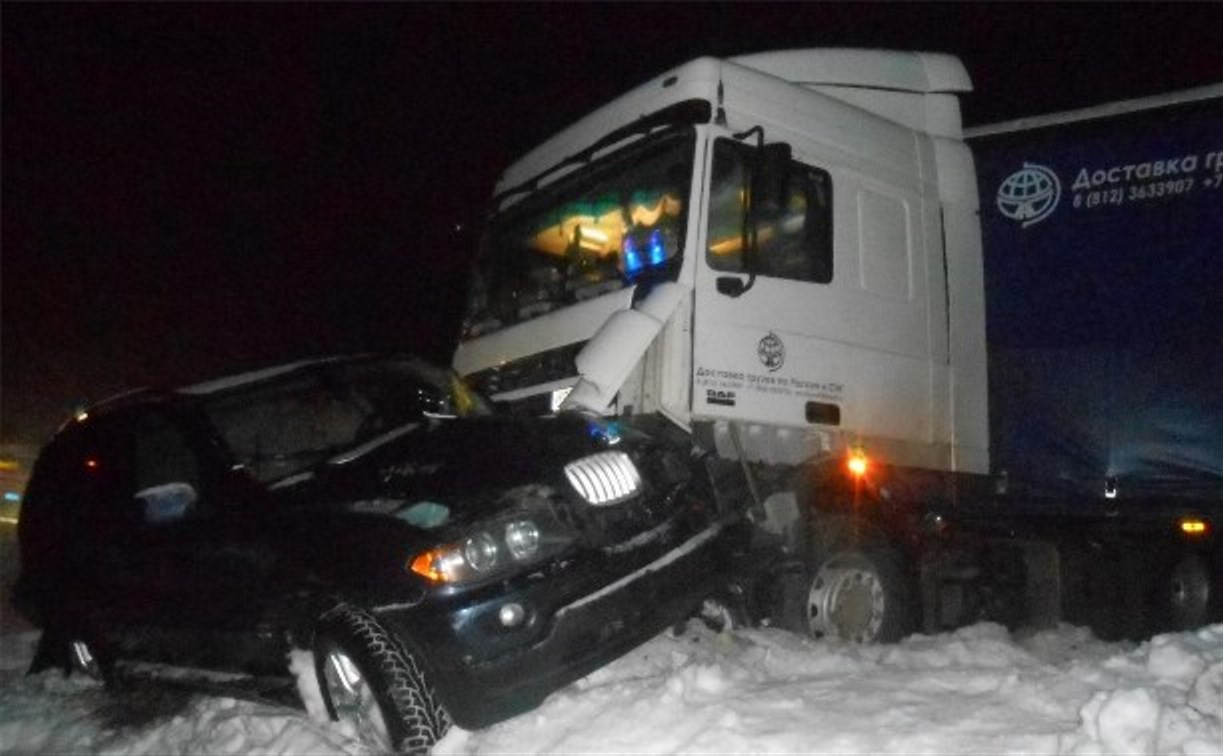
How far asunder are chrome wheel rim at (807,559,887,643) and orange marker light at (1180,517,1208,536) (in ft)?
5.51

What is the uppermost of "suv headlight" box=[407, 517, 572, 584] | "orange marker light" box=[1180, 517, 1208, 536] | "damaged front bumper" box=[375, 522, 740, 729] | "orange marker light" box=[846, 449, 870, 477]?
"orange marker light" box=[846, 449, 870, 477]

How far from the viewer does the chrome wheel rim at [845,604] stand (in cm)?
570

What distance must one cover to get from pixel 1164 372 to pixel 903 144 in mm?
2133

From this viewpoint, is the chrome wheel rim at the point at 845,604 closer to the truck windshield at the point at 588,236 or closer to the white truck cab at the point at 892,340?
the white truck cab at the point at 892,340

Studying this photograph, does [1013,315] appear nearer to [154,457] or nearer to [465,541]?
[465,541]

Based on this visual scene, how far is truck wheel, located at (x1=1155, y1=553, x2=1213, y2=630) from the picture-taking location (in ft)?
20.3

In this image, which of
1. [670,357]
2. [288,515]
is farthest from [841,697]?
[288,515]

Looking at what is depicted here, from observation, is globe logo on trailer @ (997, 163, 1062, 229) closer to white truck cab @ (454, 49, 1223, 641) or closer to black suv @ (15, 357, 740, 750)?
white truck cab @ (454, 49, 1223, 641)

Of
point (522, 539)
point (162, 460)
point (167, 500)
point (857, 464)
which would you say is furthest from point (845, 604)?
point (162, 460)

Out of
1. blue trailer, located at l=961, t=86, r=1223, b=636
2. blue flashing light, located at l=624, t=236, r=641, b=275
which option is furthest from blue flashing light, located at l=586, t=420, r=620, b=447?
blue trailer, located at l=961, t=86, r=1223, b=636

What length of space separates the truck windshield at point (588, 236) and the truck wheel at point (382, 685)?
2.55m

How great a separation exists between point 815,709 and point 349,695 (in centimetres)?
196

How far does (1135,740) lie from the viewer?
3592mm

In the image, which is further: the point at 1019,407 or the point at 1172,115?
the point at 1019,407
